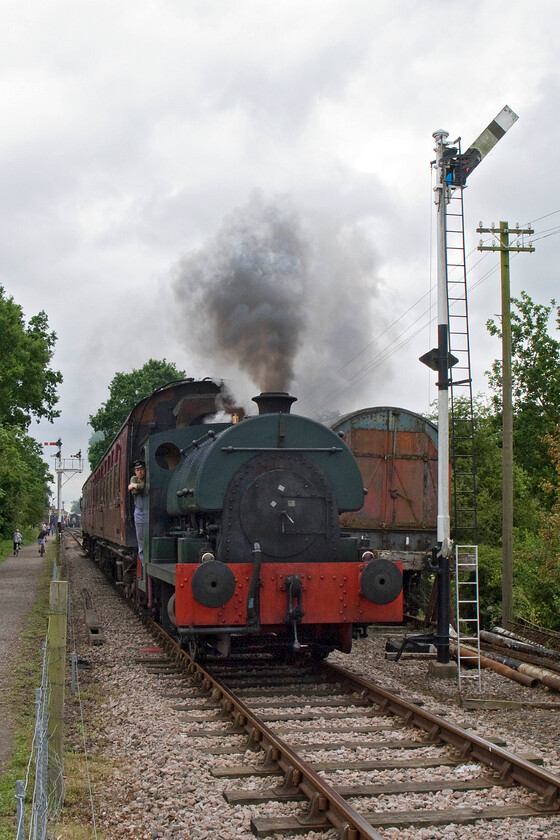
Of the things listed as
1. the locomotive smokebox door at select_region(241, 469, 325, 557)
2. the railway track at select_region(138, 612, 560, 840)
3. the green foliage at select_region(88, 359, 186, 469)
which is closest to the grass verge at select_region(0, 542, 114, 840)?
the railway track at select_region(138, 612, 560, 840)

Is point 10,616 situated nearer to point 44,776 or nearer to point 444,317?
point 444,317

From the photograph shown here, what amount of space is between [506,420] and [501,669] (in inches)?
253

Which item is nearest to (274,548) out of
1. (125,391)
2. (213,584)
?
(213,584)

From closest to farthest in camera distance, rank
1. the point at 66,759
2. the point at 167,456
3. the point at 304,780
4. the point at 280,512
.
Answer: the point at 304,780
the point at 66,759
the point at 280,512
the point at 167,456

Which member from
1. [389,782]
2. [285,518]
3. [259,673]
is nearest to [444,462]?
[285,518]

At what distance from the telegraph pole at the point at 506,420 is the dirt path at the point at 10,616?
7.62 m

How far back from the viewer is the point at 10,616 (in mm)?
14000

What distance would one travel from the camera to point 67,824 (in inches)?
183

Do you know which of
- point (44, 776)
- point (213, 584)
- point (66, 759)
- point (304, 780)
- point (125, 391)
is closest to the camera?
point (44, 776)

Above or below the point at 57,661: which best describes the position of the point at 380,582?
above

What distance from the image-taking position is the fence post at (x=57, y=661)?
560 centimetres

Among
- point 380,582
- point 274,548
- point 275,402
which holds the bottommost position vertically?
point 380,582

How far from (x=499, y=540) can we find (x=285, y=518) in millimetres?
12290

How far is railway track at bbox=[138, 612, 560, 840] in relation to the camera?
4680 millimetres
